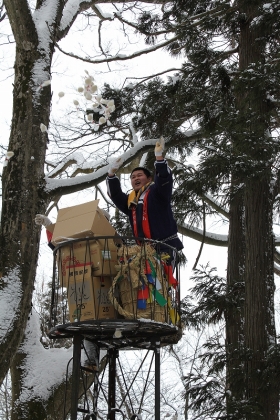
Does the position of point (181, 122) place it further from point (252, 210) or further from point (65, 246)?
point (65, 246)

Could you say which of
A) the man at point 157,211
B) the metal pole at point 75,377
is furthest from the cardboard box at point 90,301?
the man at point 157,211

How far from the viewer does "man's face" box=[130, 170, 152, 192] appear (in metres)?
4.18

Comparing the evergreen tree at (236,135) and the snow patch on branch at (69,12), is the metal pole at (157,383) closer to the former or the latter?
the evergreen tree at (236,135)

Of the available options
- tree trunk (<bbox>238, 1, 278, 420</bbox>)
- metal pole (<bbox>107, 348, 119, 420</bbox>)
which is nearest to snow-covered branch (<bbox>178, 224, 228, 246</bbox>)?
tree trunk (<bbox>238, 1, 278, 420</bbox>)

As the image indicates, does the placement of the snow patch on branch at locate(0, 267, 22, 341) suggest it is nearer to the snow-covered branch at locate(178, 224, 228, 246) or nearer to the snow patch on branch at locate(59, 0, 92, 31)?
the snow patch on branch at locate(59, 0, 92, 31)

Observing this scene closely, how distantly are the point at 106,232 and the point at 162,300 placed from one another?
0.55 metres

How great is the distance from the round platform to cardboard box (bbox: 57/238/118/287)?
28 cm

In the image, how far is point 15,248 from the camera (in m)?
4.53

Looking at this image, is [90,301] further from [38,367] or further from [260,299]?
[260,299]

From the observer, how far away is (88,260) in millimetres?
3223

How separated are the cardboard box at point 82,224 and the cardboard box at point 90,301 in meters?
0.30

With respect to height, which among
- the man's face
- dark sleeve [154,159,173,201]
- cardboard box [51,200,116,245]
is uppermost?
the man's face

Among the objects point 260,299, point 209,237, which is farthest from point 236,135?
point 209,237

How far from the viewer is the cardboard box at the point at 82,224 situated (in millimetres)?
3316
